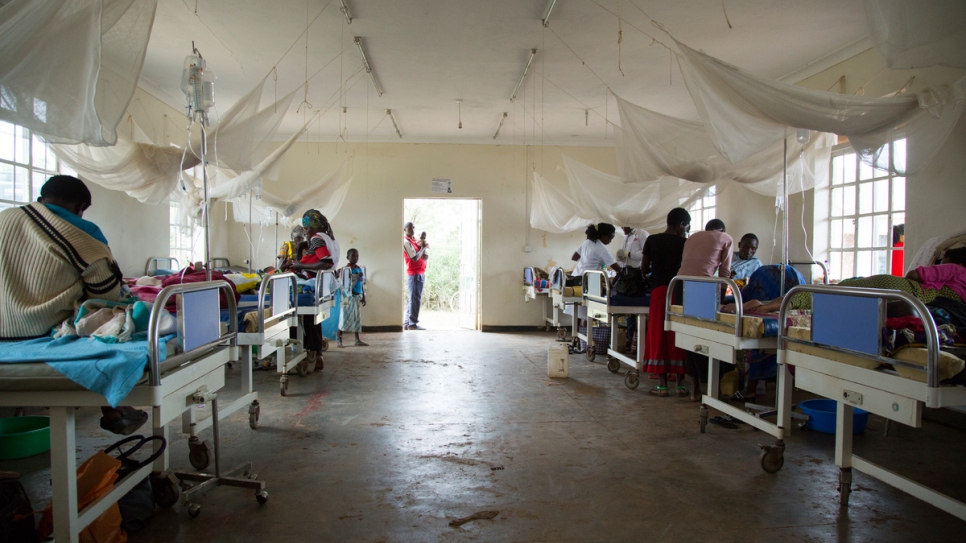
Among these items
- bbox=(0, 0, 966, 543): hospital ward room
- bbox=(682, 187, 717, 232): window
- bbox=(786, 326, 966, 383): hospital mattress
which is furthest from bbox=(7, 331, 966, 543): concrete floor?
bbox=(682, 187, 717, 232): window

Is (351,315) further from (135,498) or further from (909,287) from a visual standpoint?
(909,287)

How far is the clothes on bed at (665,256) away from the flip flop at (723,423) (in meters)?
1.28

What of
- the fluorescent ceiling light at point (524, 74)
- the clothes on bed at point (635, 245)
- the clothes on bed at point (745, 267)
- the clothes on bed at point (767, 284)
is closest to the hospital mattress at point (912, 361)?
the clothes on bed at point (767, 284)

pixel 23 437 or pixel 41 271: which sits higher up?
pixel 41 271

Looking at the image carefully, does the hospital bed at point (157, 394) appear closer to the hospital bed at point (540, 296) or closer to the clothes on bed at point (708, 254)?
the clothes on bed at point (708, 254)

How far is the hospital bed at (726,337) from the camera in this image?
315 cm

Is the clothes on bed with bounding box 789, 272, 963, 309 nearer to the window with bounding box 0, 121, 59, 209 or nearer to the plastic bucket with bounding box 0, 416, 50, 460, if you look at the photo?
the plastic bucket with bounding box 0, 416, 50, 460

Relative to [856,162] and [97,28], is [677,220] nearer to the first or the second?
[856,162]

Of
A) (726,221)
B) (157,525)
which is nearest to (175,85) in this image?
(157,525)

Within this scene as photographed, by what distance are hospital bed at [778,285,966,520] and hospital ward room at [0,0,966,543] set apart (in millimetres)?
14

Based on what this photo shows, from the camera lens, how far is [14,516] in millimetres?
2068

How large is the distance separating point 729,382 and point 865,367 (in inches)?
97.0

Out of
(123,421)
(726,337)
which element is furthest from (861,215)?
(123,421)

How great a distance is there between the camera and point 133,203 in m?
6.27
